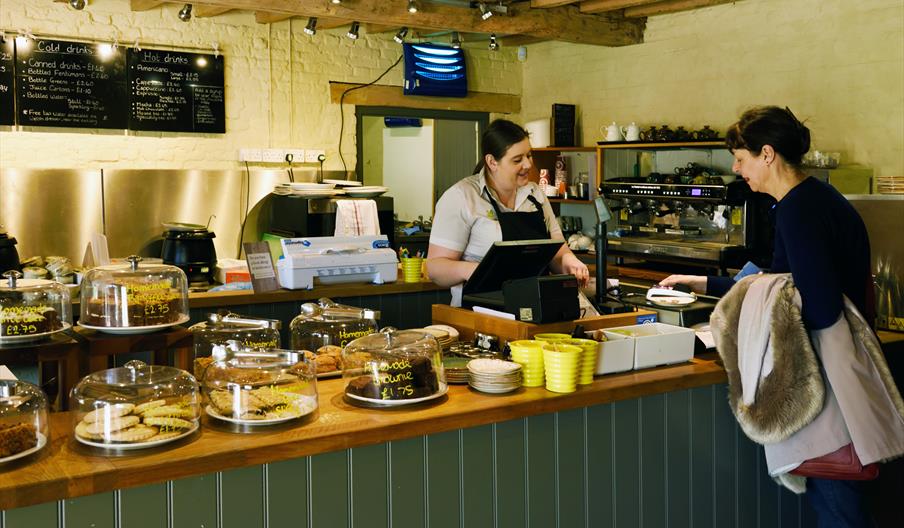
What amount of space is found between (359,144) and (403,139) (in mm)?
2565

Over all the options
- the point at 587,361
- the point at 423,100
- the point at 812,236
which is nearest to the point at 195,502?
the point at 587,361

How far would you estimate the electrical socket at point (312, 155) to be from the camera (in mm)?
7652

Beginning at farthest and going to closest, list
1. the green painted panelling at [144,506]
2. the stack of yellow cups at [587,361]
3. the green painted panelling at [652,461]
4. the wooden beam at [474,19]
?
1. the wooden beam at [474,19]
2. the green painted panelling at [652,461]
3. the stack of yellow cups at [587,361]
4. the green painted panelling at [144,506]

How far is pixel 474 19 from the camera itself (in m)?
6.75

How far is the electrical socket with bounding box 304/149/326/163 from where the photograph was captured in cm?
765

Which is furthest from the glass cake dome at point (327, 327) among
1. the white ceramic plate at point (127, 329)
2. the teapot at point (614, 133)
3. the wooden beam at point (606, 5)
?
the teapot at point (614, 133)

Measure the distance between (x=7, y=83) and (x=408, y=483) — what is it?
5250mm

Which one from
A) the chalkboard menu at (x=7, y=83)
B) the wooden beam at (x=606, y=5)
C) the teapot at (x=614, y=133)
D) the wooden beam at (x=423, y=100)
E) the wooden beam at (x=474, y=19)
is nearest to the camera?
the wooden beam at (x=474, y=19)

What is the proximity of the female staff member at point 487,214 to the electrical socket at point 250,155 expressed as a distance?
3615mm

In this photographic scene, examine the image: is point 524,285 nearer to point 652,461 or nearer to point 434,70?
point 652,461

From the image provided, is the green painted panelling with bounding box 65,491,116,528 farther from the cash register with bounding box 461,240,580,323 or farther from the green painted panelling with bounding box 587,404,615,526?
the cash register with bounding box 461,240,580,323

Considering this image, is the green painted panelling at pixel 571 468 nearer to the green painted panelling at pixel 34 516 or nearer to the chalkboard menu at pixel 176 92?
the green painted panelling at pixel 34 516

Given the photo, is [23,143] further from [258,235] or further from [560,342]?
[560,342]

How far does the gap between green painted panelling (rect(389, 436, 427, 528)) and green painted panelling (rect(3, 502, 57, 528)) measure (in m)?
0.84
